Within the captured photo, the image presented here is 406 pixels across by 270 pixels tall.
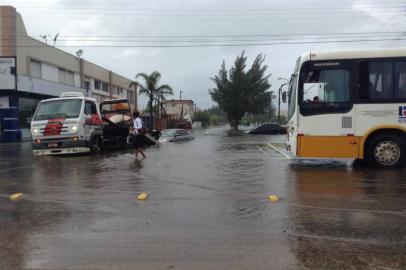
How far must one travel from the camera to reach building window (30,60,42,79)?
37.2 m

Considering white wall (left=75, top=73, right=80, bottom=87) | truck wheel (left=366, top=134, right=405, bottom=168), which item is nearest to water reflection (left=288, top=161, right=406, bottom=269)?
truck wheel (left=366, top=134, right=405, bottom=168)

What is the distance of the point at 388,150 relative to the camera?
13.4m

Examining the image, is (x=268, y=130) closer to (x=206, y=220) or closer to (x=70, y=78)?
(x=70, y=78)

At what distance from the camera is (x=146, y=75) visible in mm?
50219

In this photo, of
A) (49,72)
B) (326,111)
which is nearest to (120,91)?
(49,72)

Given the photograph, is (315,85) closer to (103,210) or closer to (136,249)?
(103,210)

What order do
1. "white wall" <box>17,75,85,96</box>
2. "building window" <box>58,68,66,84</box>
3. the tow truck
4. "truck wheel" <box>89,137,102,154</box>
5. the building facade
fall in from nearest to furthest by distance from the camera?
the tow truck < "truck wheel" <box>89,137,102,154</box> < the building facade < "white wall" <box>17,75,85,96</box> < "building window" <box>58,68,66,84</box>

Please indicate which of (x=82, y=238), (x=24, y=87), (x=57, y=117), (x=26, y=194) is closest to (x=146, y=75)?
(x=24, y=87)

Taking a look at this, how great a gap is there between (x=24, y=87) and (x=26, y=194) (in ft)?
84.1

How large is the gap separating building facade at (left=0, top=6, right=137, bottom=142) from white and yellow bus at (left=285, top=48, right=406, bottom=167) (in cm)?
2034

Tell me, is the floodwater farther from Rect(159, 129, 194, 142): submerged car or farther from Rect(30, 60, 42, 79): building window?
Rect(30, 60, 42, 79): building window

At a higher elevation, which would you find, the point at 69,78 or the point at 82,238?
the point at 69,78

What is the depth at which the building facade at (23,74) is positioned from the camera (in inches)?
1270

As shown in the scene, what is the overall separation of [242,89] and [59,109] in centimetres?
5042
